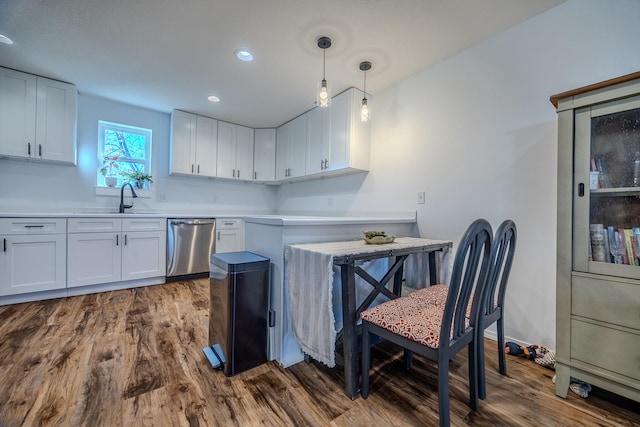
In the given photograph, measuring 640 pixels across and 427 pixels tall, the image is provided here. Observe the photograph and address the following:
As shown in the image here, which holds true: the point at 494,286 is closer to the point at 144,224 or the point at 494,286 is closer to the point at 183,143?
the point at 144,224

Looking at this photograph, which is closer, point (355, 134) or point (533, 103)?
point (533, 103)

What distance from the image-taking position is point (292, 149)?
396 cm

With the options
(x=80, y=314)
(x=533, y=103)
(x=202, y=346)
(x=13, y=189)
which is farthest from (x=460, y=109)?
Result: (x=13, y=189)

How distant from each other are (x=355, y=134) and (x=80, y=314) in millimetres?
3098

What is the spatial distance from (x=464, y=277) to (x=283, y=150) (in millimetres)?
3520

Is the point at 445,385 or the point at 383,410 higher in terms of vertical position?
the point at 445,385

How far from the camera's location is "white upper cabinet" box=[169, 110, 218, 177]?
364cm

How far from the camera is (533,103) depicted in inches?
72.4

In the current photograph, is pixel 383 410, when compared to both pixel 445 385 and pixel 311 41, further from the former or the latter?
pixel 311 41

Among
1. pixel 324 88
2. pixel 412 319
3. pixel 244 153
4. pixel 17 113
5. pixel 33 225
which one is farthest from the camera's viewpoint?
pixel 244 153

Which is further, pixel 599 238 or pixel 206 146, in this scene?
pixel 206 146

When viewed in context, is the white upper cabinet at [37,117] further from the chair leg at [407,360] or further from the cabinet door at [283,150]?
the chair leg at [407,360]

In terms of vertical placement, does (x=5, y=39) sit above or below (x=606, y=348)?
above

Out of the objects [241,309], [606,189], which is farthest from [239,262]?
[606,189]
